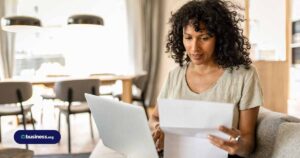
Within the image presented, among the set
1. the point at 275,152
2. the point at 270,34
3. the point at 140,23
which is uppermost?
the point at 140,23

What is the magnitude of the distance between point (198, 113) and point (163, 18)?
405cm

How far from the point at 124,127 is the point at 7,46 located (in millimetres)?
4070

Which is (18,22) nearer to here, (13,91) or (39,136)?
(13,91)

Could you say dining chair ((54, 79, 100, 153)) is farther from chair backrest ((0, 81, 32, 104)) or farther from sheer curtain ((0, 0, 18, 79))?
sheer curtain ((0, 0, 18, 79))

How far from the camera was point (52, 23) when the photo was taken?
4527 millimetres

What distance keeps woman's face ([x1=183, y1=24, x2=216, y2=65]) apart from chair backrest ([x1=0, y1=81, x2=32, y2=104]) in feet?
7.12

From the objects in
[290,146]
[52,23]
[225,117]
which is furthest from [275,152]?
[52,23]

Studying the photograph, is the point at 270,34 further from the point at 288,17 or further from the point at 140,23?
the point at 140,23

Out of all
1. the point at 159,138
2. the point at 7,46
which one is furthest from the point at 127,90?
the point at 159,138

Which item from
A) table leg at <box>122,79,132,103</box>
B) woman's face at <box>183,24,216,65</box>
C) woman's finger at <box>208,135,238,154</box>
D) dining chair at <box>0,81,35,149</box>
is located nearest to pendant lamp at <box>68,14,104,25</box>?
table leg at <box>122,79,132,103</box>

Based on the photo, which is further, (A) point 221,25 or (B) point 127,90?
(B) point 127,90

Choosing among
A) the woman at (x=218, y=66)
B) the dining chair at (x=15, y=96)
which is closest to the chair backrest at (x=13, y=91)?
the dining chair at (x=15, y=96)

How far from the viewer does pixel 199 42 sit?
1090mm

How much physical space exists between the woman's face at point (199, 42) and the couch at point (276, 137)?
13.2 inches
